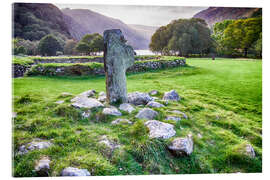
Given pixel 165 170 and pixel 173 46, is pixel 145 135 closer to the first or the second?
pixel 165 170

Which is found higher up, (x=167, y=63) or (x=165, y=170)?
(x=167, y=63)

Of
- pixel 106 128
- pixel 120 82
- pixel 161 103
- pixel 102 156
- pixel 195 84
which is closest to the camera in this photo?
pixel 102 156

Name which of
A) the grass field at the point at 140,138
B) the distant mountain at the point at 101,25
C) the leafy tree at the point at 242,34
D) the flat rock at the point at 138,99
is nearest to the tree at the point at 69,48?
the distant mountain at the point at 101,25

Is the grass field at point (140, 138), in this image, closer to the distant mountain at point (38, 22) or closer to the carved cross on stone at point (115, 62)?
the carved cross on stone at point (115, 62)

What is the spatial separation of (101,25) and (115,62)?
2255 mm

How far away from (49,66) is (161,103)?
6.25 metres

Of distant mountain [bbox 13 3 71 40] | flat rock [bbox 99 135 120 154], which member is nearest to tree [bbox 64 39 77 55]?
distant mountain [bbox 13 3 71 40]

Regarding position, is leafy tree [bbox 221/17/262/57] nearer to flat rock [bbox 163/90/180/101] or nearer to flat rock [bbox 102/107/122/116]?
flat rock [bbox 163/90/180/101]

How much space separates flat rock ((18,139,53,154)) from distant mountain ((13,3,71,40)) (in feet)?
9.74

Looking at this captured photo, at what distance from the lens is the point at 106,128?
2832 mm

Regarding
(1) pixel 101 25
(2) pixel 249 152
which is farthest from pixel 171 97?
(1) pixel 101 25

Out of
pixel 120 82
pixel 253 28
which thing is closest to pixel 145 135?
pixel 120 82

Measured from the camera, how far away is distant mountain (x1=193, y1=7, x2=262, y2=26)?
3990mm

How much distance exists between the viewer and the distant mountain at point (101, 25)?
429 centimetres
